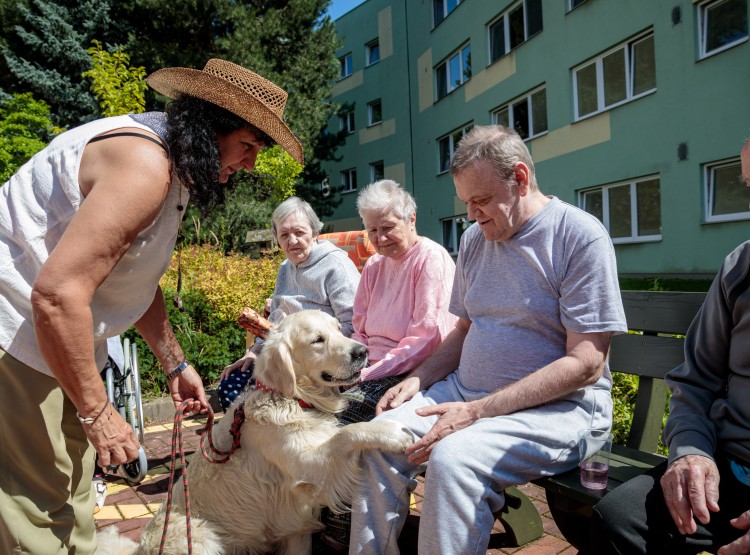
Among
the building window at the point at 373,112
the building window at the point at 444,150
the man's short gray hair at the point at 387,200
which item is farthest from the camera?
the building window at the point at 373,112

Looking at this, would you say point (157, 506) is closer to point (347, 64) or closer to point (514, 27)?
point (514, 27)

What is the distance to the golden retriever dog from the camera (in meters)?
2.33

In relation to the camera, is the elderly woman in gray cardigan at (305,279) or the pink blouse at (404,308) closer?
the pink blouse at (404,308)

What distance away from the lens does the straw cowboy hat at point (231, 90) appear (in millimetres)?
1864

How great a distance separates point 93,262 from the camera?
147 cm

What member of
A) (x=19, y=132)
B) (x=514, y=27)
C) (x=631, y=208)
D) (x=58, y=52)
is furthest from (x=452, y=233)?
(x=58, y=52)

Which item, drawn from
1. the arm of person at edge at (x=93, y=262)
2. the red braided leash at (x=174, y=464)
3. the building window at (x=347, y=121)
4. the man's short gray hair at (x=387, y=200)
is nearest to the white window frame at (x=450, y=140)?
the building window at (x=347, y=121)

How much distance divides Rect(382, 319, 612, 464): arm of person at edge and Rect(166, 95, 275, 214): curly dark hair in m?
1.23

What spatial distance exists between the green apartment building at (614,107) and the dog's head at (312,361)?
10.0 meters

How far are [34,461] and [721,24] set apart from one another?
12.6 meters

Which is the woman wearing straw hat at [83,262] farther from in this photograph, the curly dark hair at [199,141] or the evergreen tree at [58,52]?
the evergreen tree at [58,52]

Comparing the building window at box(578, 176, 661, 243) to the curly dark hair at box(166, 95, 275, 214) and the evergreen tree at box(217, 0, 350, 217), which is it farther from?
the curly dark hair at box(166, 95, 275, 214)

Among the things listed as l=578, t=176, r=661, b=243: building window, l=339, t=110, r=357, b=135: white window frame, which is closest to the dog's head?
l=578, t=176, r=661, b=243: building window

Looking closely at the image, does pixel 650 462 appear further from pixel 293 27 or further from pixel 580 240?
pixel 293 27
